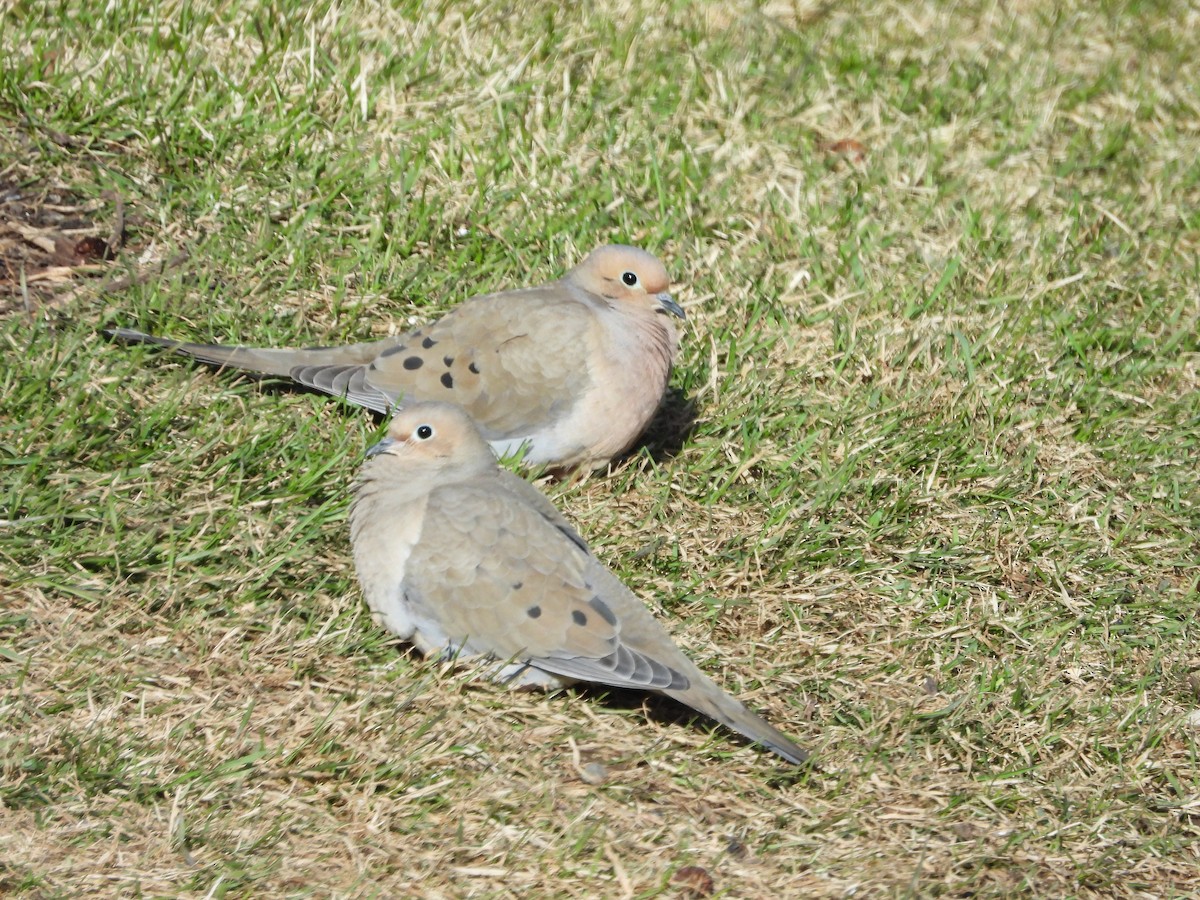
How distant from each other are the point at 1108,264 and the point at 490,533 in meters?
3.34

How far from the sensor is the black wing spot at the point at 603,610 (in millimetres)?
3783

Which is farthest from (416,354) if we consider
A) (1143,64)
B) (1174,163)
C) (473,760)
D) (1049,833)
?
(1143,64)

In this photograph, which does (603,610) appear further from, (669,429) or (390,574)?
(669,429)

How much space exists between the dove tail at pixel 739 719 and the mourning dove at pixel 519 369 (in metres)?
1.11

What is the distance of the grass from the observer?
3.50m

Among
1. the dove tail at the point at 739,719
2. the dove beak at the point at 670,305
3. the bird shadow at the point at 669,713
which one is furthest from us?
the dove beak at the point at 670,305

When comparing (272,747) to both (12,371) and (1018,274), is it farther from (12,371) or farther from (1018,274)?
(1018,274)

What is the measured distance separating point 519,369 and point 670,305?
55cm

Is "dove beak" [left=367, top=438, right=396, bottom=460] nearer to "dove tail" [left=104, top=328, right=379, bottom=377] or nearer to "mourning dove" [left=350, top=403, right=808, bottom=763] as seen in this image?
"mourning dove" [left=350, top=403, right=808, bottom=763]

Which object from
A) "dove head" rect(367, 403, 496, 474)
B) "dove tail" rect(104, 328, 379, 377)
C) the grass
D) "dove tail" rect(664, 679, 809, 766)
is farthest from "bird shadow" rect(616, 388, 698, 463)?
"dove tail" rect(664, 679, 809, 766)

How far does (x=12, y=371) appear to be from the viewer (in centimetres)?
425

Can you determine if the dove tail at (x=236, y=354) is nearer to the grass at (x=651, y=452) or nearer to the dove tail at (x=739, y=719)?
the grass at (x=651, y=452)

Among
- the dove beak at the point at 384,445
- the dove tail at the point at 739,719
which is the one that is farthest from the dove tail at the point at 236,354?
the dove tail at the point at 739,719

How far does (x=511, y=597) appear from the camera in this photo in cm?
381
